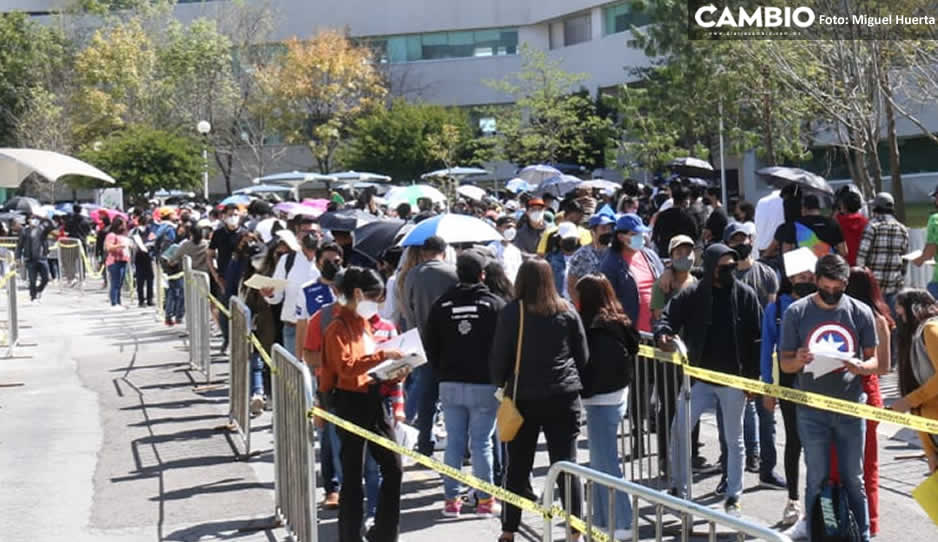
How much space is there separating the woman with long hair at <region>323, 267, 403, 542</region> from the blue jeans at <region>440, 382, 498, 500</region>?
3.10 feet

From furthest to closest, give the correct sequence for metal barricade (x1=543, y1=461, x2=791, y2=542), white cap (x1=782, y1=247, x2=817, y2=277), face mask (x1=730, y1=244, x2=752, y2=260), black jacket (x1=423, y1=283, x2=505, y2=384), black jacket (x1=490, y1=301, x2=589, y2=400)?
face mask (x1=730, y1=244, x2=752, y2=260) < black jacket (x1=423, y1=283, x2=505, y2=384) < white cap (x1=782, y1=247, x2=817, y2=277) < black jacket (x1=490, y1=301, x2=589, y2=400) < metal barricade (x1=543, y1=461, x2=791, y2=542)

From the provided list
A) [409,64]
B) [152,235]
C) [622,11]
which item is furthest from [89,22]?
[152,235]

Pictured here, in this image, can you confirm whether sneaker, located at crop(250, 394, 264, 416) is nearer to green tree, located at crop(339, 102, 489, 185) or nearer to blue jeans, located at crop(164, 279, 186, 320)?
blue jeans, located at crop(164, 279, 186, 320)

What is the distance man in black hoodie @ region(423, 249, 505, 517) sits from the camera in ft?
29.6

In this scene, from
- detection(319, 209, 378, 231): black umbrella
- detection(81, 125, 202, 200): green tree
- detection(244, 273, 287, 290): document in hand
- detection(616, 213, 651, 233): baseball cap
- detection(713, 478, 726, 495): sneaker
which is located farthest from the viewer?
detection(81, 125, 202, 200): green tree

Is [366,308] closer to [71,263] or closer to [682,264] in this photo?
[682,264]

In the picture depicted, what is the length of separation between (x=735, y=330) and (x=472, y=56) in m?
56.7

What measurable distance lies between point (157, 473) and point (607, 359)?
15.6ft

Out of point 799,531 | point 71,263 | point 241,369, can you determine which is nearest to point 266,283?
point 241,369

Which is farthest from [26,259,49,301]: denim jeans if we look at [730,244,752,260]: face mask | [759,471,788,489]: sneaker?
[759,471,788,489]: sneaker

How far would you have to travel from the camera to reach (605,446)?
8516 millimetres

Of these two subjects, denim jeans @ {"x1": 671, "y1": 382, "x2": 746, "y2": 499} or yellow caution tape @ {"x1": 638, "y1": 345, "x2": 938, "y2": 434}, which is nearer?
yellow caution tape @ {"x1": 638, "y1": 345, "x2": 938, "y2": 434}

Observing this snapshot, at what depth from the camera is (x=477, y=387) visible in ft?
29.9

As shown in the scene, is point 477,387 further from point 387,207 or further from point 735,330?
point 387,207
